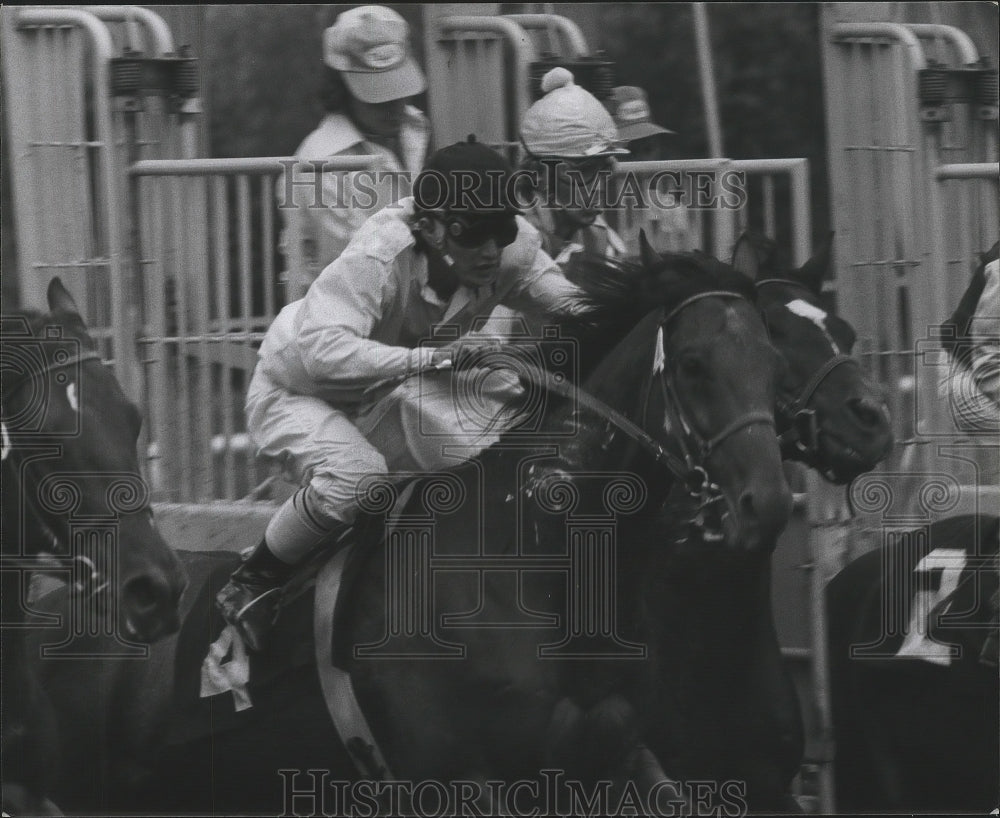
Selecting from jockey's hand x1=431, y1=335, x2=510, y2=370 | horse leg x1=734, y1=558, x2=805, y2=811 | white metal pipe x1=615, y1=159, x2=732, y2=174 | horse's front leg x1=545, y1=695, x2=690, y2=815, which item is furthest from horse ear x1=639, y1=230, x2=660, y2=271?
horse's front leg x1=545, y1=695, x2=690, y2=815

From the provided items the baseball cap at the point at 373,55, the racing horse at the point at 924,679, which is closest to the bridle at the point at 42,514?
the baseball cap at the point at 373,55

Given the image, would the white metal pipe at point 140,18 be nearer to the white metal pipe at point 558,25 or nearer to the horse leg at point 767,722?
the white metal pipe at point 558,25

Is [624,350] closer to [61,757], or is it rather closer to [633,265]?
[633,265]

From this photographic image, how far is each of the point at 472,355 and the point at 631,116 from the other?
1.61m

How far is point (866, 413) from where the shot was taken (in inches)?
181

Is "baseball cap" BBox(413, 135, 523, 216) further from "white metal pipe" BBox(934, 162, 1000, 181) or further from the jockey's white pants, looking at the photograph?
"white metal pipe" BBox(934, 162, 1000, 181)

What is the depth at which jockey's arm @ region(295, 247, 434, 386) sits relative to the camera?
438 centimetres

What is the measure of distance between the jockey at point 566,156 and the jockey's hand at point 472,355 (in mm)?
603

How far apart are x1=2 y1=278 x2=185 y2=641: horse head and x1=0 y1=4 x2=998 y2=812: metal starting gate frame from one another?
54cm

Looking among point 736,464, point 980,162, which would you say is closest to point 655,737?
point 736,464

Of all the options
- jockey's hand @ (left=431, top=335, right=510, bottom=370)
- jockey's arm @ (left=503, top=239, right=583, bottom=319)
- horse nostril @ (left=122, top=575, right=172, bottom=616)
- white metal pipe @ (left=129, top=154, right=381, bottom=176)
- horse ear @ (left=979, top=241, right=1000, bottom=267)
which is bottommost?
horse nostril @ (left=122, top=575, right=172, bottom=616)

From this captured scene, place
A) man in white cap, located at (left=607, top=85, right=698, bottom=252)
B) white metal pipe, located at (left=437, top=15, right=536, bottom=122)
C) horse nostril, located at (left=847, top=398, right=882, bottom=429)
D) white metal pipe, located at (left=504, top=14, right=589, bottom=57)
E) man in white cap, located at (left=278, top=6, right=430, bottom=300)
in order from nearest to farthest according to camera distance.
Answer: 1. horse nostril, located at (left=847, top=398, right=882, bottom=429)
2. man in white cap, located at (left=278, top=6, right=430, bottom=300)
3. man in white cap, located at (left=607, top=85, right=698, bottom=252)
4. white metal pipe, located at (left=437, top=15, right=536, bottom=122)
5. white metal pipe, located at (left=504, top=14, right=589, bottom=57)

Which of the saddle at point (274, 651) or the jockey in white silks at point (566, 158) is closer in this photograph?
the saddle at point (274, 651)

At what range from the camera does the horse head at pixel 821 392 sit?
4594mm
